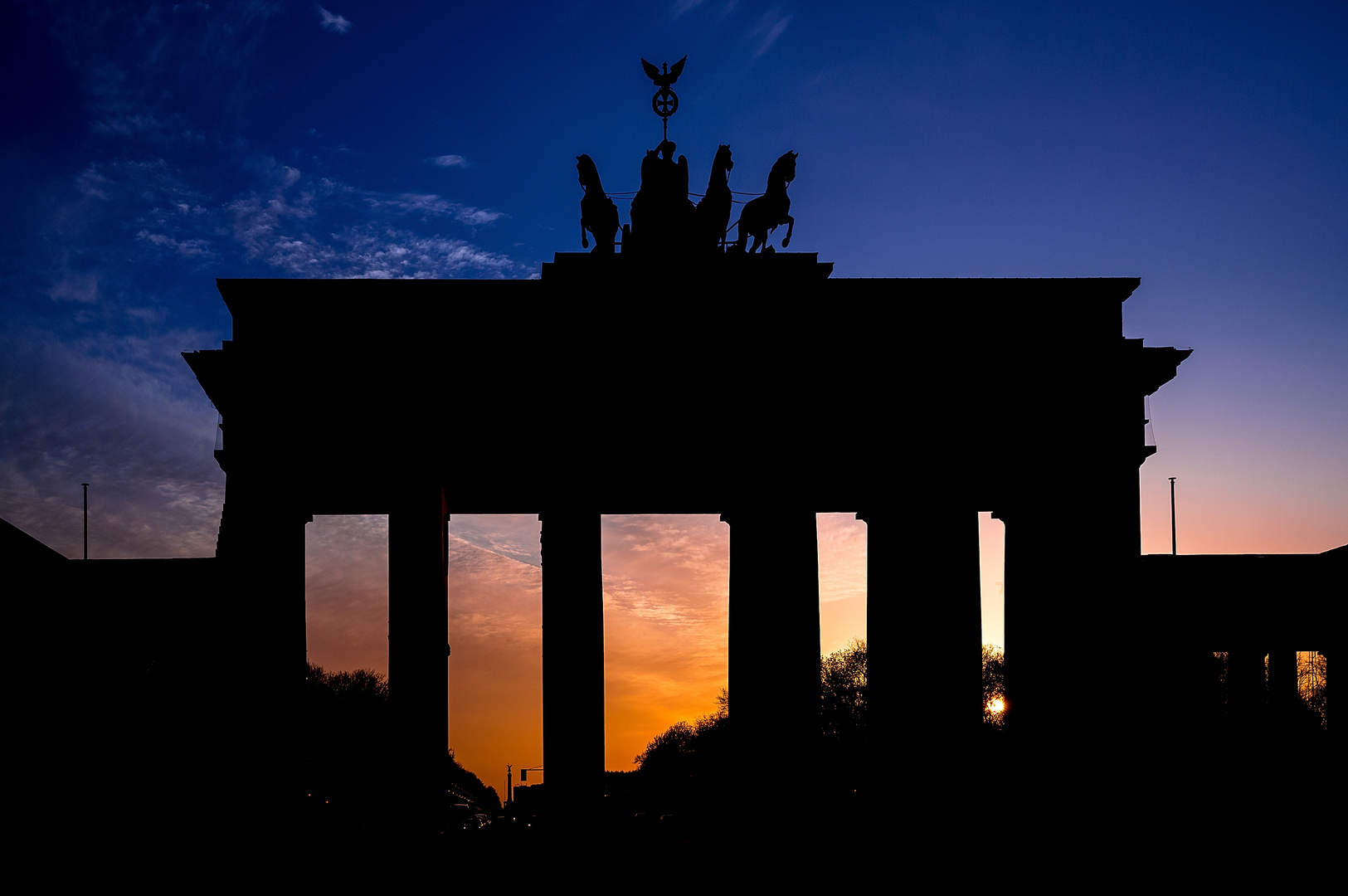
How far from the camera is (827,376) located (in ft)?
111

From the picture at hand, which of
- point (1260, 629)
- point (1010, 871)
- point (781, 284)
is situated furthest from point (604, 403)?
point (1260, 629)

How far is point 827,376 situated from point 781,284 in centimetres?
369

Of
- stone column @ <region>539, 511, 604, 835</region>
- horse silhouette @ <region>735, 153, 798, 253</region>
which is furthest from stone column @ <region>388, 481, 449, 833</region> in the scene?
horse silhouette @ <region>735, 153, 798, 253</region>

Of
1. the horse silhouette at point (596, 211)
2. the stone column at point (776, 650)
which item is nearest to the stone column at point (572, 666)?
the stone column at point (776, 650)

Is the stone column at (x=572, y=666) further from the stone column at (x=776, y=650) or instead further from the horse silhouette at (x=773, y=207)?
the horse silhouette at (x=773, y=207)

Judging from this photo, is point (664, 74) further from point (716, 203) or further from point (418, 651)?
point (418, 651)

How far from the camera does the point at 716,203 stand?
111ft

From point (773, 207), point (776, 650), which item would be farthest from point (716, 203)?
point (776, 650)

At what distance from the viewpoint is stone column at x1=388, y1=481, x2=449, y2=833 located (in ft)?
99.5

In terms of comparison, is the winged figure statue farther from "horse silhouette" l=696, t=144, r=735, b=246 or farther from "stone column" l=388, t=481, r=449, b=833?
"stone column" l=388, t=481, r=449, b=833

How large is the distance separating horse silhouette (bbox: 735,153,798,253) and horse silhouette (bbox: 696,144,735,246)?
3.37ft

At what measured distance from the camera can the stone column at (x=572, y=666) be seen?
30656mm

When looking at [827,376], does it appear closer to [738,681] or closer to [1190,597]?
[738,681]

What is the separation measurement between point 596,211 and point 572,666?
628 inches
